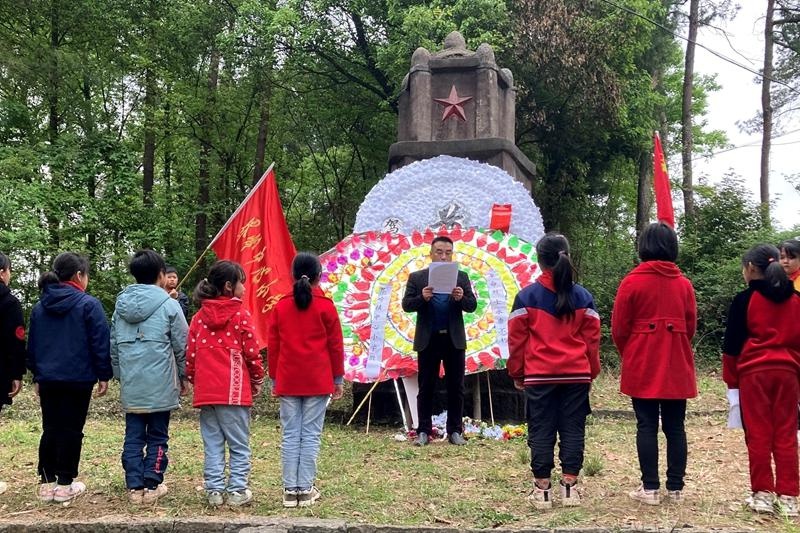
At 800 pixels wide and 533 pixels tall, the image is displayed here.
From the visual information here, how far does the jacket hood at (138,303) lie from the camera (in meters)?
4.38

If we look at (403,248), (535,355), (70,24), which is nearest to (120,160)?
(70,24)

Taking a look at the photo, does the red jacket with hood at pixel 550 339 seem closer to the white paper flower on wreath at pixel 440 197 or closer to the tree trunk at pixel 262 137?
the white paper flower on wreath at pixel 440 197

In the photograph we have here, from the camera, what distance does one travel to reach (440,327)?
5.97 meters

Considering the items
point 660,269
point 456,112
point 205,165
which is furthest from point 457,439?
point 205,165

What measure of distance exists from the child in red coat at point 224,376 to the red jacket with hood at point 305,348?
0.49ft

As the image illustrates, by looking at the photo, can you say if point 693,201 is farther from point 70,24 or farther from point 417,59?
point 70,24

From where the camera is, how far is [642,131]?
600 inches

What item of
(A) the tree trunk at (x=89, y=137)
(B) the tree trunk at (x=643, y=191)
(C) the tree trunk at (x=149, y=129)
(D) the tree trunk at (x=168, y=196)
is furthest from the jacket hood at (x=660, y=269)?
(B) the tree trunk at (x=643, y=191)

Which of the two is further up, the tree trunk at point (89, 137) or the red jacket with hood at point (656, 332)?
the tree trunk at point (89, 137)

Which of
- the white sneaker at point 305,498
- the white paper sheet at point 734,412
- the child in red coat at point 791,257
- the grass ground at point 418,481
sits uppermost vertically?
the child in red coat at point 791,257

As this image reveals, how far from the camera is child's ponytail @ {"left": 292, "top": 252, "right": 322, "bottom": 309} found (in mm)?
4328

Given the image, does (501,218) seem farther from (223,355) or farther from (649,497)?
(223,355)

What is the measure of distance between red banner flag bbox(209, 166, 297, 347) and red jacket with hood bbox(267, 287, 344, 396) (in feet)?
10.8

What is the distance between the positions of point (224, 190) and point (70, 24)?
5013 mm
